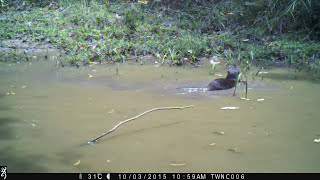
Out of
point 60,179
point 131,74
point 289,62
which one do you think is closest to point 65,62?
point 131,74

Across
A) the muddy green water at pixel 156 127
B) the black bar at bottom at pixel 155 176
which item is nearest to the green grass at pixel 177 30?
the muddy green water at pixel 156 127

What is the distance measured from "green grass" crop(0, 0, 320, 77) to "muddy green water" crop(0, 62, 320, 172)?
4.00ft

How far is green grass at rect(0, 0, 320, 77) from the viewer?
510cm

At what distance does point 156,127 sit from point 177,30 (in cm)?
399

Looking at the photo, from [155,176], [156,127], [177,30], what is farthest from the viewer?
[177,30]

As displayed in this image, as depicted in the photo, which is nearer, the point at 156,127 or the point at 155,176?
the point at 155,176

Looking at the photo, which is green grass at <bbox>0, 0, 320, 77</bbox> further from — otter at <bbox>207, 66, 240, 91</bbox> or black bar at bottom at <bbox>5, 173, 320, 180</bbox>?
black bar at bottom at <bbox>5, 173, 320, 180</bbox>

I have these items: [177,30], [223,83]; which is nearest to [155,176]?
[223,83]

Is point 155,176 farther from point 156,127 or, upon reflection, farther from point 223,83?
point 223,83

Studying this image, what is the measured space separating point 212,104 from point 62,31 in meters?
4.19

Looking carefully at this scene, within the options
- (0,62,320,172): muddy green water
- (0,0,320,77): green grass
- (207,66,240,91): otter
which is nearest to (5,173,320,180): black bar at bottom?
(0,62,320,172): muddy green water

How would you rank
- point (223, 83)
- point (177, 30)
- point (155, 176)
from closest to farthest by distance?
1. point (155, 176)
2. point (223, 83)
3. point (177, 30)

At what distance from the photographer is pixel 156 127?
Answer: 2504 mm

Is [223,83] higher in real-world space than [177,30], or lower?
lower
